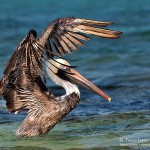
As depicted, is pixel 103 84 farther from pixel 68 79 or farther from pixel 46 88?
pixel 46 88

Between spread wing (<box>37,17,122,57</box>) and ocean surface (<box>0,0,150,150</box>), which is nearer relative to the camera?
ocean surface (<box>0,0,150,150</box>)

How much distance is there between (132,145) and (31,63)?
1.79 metres

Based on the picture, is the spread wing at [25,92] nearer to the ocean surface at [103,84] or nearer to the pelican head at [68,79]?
the pelican head at [68,79]

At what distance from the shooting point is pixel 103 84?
45.6ft

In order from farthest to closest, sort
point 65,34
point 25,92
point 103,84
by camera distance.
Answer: point 103,84 < point 65,34 < point 25,92

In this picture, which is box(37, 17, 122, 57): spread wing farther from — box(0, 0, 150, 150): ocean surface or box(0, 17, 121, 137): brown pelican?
box(0, 0, 150, 150): ocean surface

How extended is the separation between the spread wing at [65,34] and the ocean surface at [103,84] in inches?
53.1

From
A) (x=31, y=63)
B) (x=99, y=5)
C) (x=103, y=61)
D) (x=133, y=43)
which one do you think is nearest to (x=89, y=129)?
(x=31, y=63)

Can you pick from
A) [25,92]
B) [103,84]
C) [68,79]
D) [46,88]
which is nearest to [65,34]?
[68,79]

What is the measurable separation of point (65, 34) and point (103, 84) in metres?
4.61

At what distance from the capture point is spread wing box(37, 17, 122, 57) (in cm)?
901

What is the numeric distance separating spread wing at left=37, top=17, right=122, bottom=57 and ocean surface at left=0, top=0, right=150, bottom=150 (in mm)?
1349

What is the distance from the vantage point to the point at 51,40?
9625 mm

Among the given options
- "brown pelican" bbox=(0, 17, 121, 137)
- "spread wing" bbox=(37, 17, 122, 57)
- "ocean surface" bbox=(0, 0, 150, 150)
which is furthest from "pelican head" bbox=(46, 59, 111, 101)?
"ocean surface" bbox=(0, 0, 150, 150)
